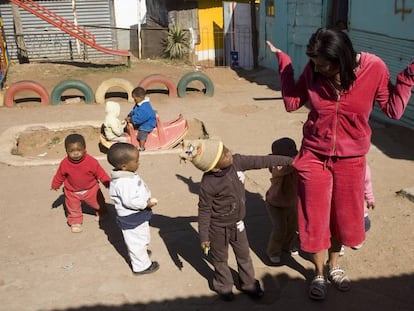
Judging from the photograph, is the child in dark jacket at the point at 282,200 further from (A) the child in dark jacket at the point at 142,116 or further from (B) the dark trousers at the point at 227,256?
(A) the child in dark jacket at the point at 142,116

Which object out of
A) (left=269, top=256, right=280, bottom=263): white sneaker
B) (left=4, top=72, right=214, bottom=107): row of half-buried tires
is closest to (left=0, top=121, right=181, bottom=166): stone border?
(left=4, top=72, right=214, bottom=107): row of half-buried tires

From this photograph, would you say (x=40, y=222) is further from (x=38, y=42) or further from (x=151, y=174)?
(x=38, y=42)

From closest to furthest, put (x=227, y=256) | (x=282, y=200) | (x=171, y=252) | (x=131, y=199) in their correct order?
(x=227, y=256) < (x=131, y=199) < (x=282, y=200) < (x=171, y=252)

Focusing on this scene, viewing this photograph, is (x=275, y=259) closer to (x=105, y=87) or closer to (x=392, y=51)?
(x=392, y=51)

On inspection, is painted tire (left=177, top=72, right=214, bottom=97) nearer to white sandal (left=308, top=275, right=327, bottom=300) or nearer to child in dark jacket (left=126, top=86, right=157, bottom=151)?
child in dark jacket (left=126, top=86, right=157, bottom=151)

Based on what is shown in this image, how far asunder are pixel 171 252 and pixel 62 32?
15579 millimetres

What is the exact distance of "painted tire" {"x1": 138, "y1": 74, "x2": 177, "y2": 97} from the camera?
11.1 meters

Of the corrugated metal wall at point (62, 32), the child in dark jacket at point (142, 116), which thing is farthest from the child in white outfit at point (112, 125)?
the corrugated metal wall at point (62, 32)

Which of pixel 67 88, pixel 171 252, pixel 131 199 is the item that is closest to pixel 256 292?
pixel 171 252

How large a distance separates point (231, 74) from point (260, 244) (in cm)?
1100

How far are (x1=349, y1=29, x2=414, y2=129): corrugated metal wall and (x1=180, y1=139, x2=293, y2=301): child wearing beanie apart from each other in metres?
5.66

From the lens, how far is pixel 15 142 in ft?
26.2

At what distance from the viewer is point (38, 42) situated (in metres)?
17.9

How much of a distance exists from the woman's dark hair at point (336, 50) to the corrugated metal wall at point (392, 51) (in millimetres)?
5846
